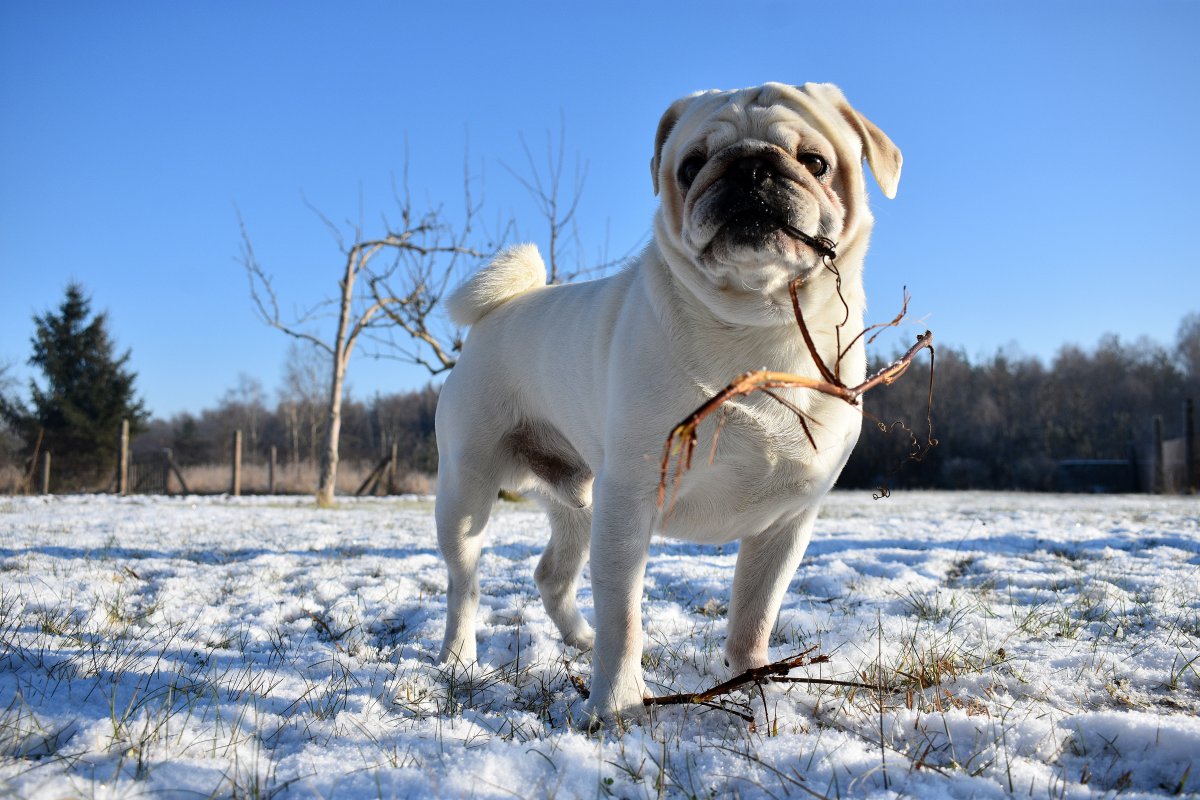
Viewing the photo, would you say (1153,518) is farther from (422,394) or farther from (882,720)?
(422,394)

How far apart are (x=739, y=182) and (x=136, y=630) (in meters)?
2.85

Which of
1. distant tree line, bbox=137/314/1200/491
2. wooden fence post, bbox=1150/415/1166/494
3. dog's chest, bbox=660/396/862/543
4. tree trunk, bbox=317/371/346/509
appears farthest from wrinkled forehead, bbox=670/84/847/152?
distant tree line, bbox=137/314/1200/491

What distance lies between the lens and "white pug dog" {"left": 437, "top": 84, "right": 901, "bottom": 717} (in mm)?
1953

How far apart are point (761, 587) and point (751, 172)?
1375 millimetres

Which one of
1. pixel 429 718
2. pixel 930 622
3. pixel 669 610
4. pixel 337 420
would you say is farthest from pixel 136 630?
pixel 337 420

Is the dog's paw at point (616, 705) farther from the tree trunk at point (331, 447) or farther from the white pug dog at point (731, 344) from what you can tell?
the tree trunk at point (331, 447)

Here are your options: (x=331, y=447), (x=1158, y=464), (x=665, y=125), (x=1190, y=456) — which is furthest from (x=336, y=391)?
(x=1158, y=464)

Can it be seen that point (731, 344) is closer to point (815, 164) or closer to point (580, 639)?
point (815, 164)

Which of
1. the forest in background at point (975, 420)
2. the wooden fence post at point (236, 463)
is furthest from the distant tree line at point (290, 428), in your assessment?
the wooden fence post at point (236, 463)

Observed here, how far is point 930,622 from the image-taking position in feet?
9.55

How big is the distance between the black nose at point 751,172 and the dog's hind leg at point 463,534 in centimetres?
165

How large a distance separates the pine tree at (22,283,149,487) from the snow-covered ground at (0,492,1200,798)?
30923 mm

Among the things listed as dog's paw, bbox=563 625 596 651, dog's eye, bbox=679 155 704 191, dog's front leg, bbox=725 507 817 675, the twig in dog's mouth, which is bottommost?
dog's paw, bbox=563 625 596 651

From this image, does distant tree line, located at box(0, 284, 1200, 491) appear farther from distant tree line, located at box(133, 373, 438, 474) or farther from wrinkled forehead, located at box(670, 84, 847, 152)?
wrinkled forehead, located at box(670, 84, 847, 152)
